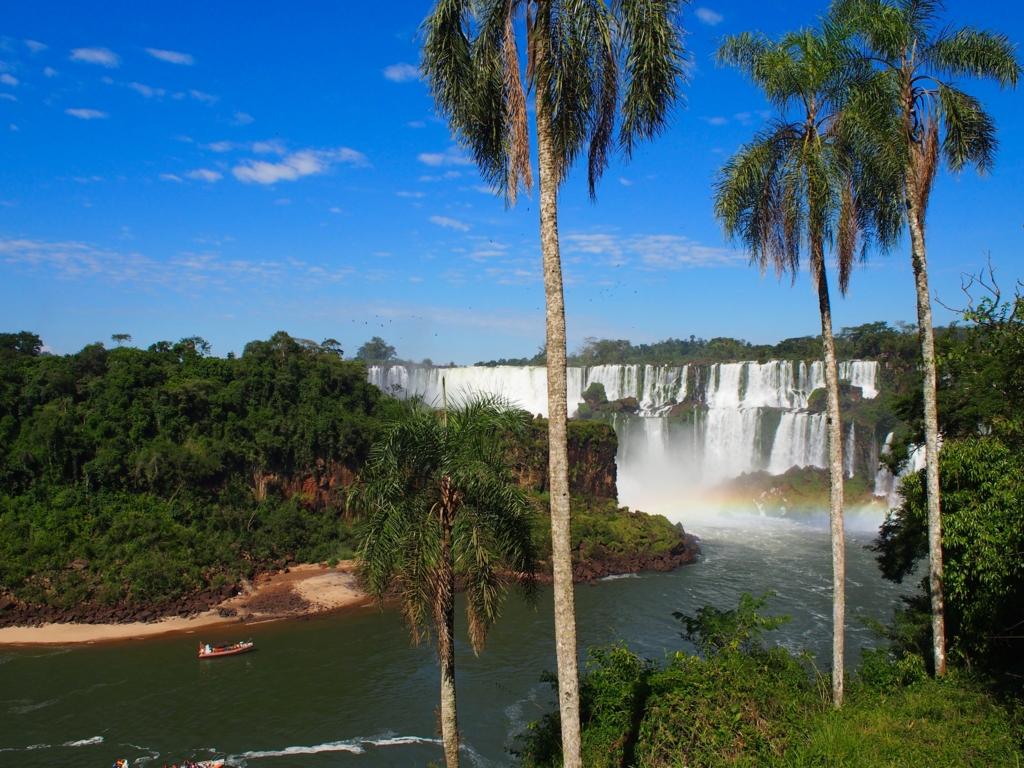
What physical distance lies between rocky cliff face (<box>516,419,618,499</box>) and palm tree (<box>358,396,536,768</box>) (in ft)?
92.4

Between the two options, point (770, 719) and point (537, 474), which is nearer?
point (770, 719)

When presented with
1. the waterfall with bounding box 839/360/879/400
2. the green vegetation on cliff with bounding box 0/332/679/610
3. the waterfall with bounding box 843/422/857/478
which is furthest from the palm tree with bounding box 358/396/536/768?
the waterfall with bounding box 839/360/879/400

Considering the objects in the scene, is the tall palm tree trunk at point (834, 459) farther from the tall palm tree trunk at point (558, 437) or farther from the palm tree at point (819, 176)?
the tall palm tree trunk at point (558, 437)

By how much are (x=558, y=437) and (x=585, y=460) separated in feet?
109

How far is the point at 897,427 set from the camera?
42.0 m

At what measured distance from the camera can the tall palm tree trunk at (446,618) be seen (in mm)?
7184

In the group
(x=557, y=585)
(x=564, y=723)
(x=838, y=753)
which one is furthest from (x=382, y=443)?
(x=838, y=753)

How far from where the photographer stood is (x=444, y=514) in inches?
283

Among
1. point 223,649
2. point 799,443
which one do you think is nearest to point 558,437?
point 223,649

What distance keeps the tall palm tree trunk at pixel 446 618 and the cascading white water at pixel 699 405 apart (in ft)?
124

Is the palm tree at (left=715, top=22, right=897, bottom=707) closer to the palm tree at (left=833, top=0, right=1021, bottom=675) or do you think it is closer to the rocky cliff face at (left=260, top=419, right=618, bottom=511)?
the palm tree at (left=833, top=0, right=1021, bottom=675)

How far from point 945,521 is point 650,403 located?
42908 mm

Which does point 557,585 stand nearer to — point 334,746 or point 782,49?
point 782,49

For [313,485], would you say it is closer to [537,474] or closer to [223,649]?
[537,474]
